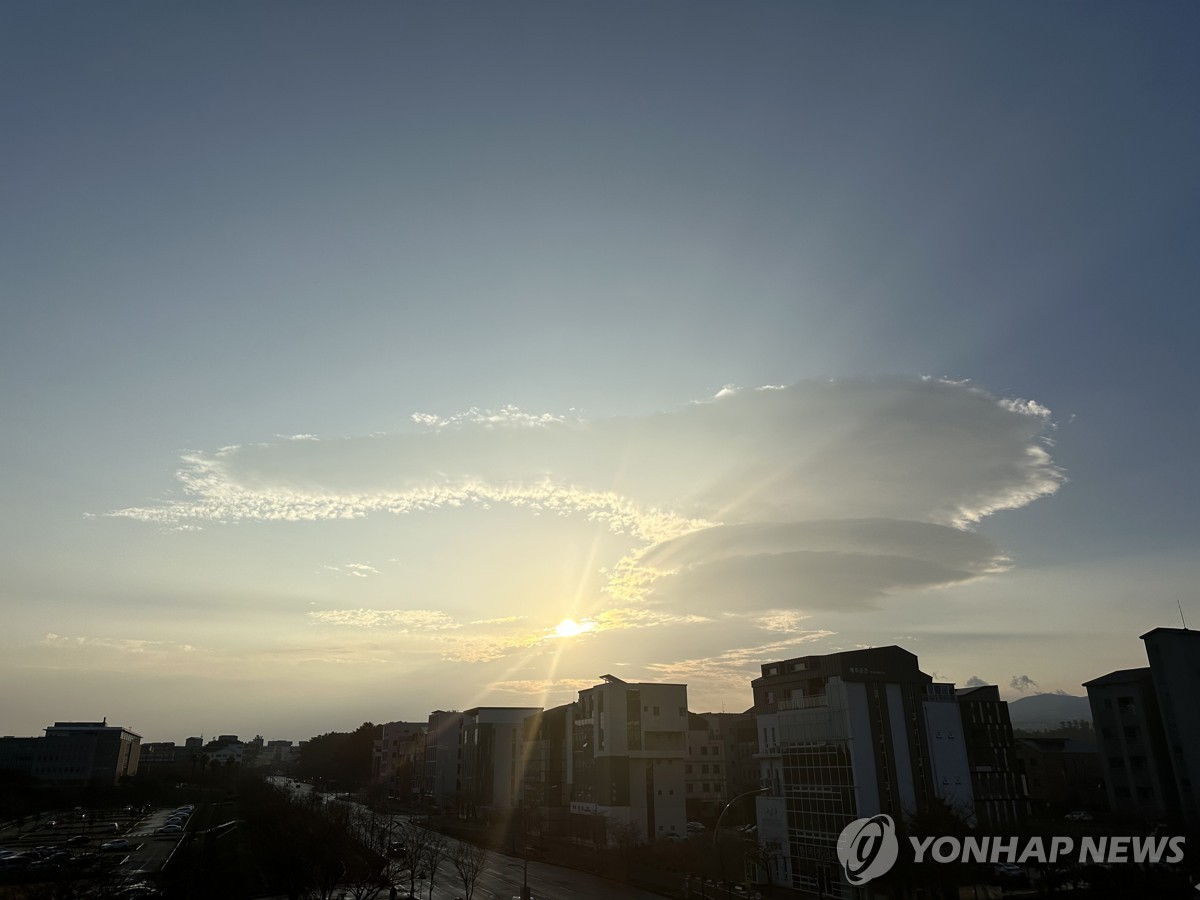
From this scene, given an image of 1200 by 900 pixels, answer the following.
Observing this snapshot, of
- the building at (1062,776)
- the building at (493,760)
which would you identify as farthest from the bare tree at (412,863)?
the building at (1062,776)

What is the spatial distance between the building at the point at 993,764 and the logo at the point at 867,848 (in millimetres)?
12870

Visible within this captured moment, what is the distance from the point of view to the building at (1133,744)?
292 ft

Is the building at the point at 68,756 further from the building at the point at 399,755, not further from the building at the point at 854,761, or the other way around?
the building at the point at 854,761

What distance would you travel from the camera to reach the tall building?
81625 millimetres

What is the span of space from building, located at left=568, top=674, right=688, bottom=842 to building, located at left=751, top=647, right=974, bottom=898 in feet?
90.8

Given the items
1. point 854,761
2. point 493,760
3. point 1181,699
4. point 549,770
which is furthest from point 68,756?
point 1181,699

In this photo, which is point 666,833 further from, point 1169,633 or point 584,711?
point 1169,633

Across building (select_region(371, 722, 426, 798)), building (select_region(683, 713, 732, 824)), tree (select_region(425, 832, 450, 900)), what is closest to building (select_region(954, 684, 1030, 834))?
tree (select_region(425, 832, 450, 900))

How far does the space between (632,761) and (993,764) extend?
41.9m

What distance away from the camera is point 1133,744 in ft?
303

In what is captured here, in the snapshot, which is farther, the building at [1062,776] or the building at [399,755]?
the building at [399,755]

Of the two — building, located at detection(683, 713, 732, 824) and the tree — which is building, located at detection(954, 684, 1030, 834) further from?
building, located at detection(683, 713, 732, 824)

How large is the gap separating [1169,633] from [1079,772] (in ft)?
148

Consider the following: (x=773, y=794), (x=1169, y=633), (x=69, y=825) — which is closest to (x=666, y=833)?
(x=773, y=794)
